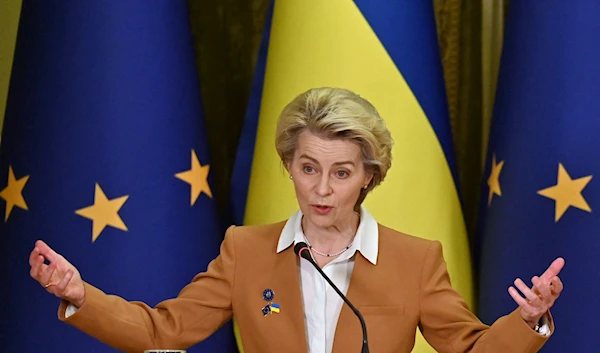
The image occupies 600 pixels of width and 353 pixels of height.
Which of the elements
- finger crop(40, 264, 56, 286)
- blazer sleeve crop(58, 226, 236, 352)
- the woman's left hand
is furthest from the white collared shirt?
finger crop(40, 264, 56, 286)

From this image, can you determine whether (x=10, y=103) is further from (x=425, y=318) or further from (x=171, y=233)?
(x=425, y=318)

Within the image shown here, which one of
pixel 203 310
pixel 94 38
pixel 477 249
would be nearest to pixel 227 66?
pixel 94 38

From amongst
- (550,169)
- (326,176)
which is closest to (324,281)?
(326,176)

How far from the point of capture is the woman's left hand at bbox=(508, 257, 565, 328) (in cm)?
125

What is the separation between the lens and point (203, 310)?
1483 mm

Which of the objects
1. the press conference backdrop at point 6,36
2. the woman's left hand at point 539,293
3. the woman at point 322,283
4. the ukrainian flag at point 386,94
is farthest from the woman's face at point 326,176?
the press conference backdrop at point 6,36

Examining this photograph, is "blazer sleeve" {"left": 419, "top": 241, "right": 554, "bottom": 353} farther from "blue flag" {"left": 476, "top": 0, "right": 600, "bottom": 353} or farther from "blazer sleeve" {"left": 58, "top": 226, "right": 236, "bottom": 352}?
"blue flag" {"left": 476, "top": 0, "right": 600, "bottom": 353}

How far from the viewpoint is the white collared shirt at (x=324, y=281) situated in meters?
A: 1.44

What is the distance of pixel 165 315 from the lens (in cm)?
147

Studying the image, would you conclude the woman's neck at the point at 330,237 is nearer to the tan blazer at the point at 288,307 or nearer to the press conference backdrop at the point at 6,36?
the tan blazer at the point at 288,307

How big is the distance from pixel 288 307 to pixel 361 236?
6.5 inches

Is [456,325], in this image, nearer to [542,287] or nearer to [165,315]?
[542,287]

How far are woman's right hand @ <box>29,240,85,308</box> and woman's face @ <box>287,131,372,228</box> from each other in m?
0.36

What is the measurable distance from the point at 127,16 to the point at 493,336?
3.68ft
